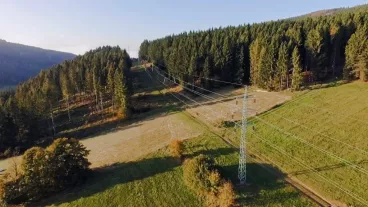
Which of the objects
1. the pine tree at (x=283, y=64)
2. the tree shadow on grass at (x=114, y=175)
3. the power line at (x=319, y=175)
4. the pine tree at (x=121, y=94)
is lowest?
the tree shadow on grass at (x=114, y=175)

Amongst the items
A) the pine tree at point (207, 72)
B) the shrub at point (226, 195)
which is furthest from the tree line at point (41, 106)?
the shrub at point (226, 195)

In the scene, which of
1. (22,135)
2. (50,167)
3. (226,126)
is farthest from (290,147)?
(22,135)

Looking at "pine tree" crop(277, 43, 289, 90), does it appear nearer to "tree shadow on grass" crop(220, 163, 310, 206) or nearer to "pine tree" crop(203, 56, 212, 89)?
"pine tree" crop(203, 56, 212, 89)

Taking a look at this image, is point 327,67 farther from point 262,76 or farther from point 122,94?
point 122,94

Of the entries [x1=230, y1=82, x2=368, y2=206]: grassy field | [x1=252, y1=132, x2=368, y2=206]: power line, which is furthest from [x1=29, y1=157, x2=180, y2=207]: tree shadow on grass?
[x1=252, y1=132, x2=368, y2=206]: power line

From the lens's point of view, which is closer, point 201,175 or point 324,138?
point 201,175

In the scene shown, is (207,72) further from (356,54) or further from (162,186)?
(162,186)

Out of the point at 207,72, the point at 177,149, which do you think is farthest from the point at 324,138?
the point at 207,72

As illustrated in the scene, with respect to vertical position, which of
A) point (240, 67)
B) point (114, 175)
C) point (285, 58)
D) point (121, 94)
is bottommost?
point (114, 175)

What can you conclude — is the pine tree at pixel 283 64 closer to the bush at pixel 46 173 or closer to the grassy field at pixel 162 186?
the grassy field at pixel 162 186
